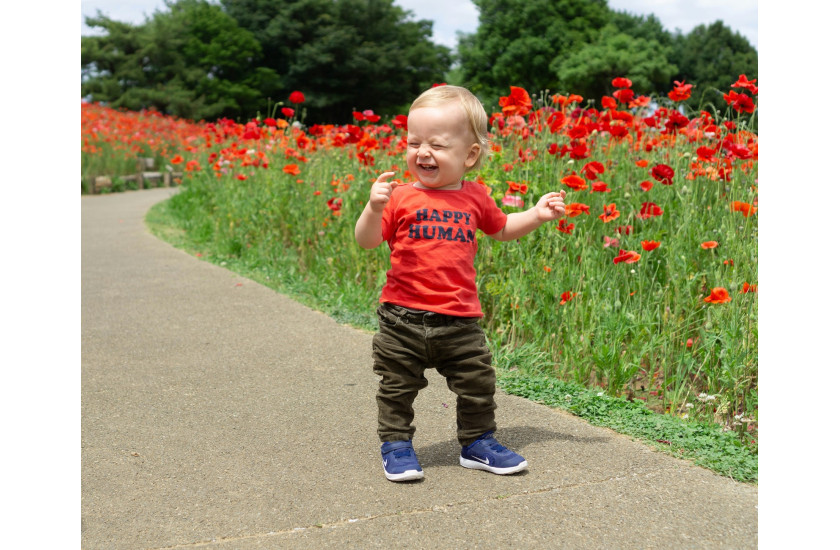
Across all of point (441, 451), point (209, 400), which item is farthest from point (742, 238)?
point (209, 400)

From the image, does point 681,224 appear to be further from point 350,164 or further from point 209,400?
point 350,164

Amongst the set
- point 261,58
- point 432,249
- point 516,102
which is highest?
point 261,58

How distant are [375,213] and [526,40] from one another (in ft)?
136

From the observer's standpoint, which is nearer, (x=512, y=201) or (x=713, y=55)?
(x=512, y=201)

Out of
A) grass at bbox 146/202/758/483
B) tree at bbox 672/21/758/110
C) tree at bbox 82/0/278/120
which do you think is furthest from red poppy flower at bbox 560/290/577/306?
tree at bbox 672/21/758/110

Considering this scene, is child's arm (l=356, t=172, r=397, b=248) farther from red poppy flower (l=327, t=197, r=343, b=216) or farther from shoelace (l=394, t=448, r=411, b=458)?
red poppy flower (l=327, t=197, r=343, b=216)

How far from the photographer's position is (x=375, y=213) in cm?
263

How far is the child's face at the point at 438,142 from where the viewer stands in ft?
8.45

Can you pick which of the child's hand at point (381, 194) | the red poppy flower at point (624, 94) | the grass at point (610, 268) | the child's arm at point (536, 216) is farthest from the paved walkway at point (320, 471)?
the red poppy flower at point (624, 94)

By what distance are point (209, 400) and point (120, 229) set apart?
6203 millimetres

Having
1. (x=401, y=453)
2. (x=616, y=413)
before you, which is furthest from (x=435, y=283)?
(x=616, y=413)

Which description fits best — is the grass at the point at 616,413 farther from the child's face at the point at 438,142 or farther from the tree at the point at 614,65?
the tree at the point at 614,65

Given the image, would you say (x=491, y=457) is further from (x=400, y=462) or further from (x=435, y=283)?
(x=435, y=283)

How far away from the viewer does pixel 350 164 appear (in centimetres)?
674
